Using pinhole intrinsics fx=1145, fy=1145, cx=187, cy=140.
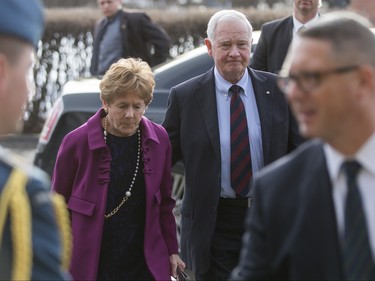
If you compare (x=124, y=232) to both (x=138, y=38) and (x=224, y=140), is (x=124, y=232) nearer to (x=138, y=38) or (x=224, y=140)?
(x=224, y=140)

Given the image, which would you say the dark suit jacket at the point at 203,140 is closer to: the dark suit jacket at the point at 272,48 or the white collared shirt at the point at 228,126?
the white collared shirt at the point at 228,126

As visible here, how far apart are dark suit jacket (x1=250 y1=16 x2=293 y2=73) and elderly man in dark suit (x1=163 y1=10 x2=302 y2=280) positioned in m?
1.59

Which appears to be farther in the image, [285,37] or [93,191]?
[285,37]

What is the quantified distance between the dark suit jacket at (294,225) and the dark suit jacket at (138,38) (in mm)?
8691

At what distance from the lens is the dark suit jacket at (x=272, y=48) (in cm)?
784

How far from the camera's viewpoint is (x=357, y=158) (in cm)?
312

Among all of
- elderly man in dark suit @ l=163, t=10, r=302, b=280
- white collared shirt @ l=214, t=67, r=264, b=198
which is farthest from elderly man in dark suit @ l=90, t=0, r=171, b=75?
white collared shirt @ l=214, t=67, r=264, b=198

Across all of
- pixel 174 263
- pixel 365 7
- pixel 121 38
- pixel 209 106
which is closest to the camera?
pixel 174 263

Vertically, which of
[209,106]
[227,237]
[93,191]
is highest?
[209,106]

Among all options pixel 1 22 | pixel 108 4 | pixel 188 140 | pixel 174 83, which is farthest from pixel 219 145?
pixel 108 4

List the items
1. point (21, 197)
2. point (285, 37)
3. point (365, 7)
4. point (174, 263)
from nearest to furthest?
point (21, 197)
point (174, 263)
point (365, 7)
point (285, 37)

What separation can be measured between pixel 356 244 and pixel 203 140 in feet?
9.87

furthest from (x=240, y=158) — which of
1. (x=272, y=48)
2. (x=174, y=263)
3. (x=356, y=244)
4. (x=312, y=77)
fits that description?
(x=356, y=244)

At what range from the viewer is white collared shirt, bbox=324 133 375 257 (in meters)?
3.06
